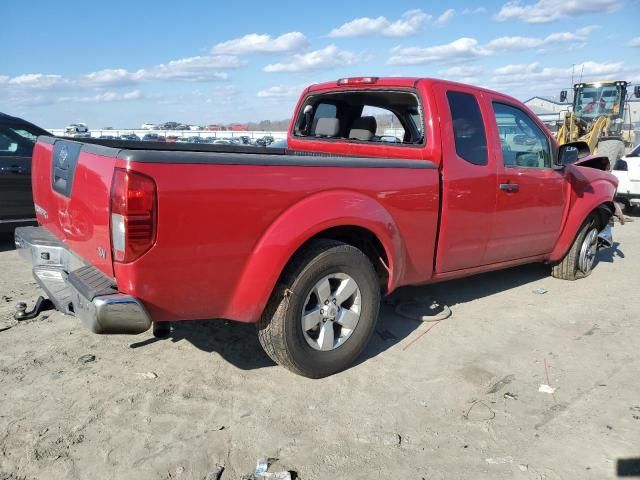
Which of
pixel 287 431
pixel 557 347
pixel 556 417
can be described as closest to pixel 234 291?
pixel 287 431

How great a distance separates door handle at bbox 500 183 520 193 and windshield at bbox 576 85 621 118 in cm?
1726

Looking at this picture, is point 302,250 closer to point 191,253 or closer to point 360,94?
point 191,253

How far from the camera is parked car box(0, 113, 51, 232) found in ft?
20.7

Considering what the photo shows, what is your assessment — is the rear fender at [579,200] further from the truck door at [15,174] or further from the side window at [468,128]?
the truck door at [15,174]

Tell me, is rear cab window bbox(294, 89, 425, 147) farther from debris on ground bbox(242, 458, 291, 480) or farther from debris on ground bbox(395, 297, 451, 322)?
debris on ground bbox(242, 458, 291, 480)

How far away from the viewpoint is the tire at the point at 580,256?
5738 mm

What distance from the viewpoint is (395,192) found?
11.5 ft

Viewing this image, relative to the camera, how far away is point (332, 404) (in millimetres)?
3113

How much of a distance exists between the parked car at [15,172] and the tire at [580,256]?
20.6 feet

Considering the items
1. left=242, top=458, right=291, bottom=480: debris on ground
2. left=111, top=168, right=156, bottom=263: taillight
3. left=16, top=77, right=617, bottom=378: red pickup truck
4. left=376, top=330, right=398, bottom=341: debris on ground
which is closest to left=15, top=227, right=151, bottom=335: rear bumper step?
left=16, top=77, right=617, bottom=378: red pickup truck

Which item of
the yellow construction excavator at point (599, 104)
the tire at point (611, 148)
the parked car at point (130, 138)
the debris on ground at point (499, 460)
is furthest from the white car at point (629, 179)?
the debris on ground at point (499, 460)

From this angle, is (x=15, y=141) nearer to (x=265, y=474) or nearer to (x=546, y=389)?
(x=265, y=474)

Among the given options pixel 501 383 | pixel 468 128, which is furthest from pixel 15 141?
pixel 501 383

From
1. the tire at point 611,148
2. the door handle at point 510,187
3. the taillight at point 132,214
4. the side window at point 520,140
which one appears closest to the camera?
the taillight at point 132,214
